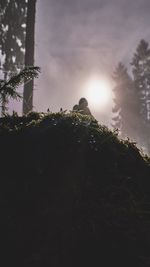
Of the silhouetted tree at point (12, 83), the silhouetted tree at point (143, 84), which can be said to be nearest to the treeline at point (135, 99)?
the silhouetted tree at point (143, 84)

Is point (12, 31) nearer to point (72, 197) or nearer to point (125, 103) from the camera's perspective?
point (72, 197)

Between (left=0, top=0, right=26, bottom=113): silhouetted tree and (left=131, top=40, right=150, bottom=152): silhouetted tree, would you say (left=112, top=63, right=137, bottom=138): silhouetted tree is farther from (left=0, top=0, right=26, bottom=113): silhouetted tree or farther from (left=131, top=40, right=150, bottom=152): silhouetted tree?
(left=0, top=0, right=26, bottom=113): silhouetted tree

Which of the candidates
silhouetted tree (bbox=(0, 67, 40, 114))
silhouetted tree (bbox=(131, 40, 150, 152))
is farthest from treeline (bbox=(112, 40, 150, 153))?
silhouetted tree (bbox=(0, 67, 40, 114))

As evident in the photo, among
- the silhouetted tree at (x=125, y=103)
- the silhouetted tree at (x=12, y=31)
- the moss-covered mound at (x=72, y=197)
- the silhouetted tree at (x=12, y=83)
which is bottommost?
the moss-covered mound at (x=72, y=197)

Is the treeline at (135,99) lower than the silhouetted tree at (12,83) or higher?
higher

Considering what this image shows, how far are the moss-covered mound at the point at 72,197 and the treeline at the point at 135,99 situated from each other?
163 feet

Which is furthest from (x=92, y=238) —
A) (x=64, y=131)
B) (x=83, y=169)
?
(x=64, y=131)

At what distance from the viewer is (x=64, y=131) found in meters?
2.91

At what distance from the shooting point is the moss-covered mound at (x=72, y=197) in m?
2.38

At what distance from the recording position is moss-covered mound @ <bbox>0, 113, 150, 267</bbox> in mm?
2379

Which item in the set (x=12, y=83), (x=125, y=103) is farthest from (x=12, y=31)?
(x=125, y=103)

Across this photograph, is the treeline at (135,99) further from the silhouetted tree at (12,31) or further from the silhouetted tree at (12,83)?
the silhouetted tree at (12,83)

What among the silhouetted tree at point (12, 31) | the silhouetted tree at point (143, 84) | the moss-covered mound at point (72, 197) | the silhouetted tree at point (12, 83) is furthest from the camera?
the silhouetted tree at point (143, 84)

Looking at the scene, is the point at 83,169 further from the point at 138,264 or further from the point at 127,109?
the point at 127,109
